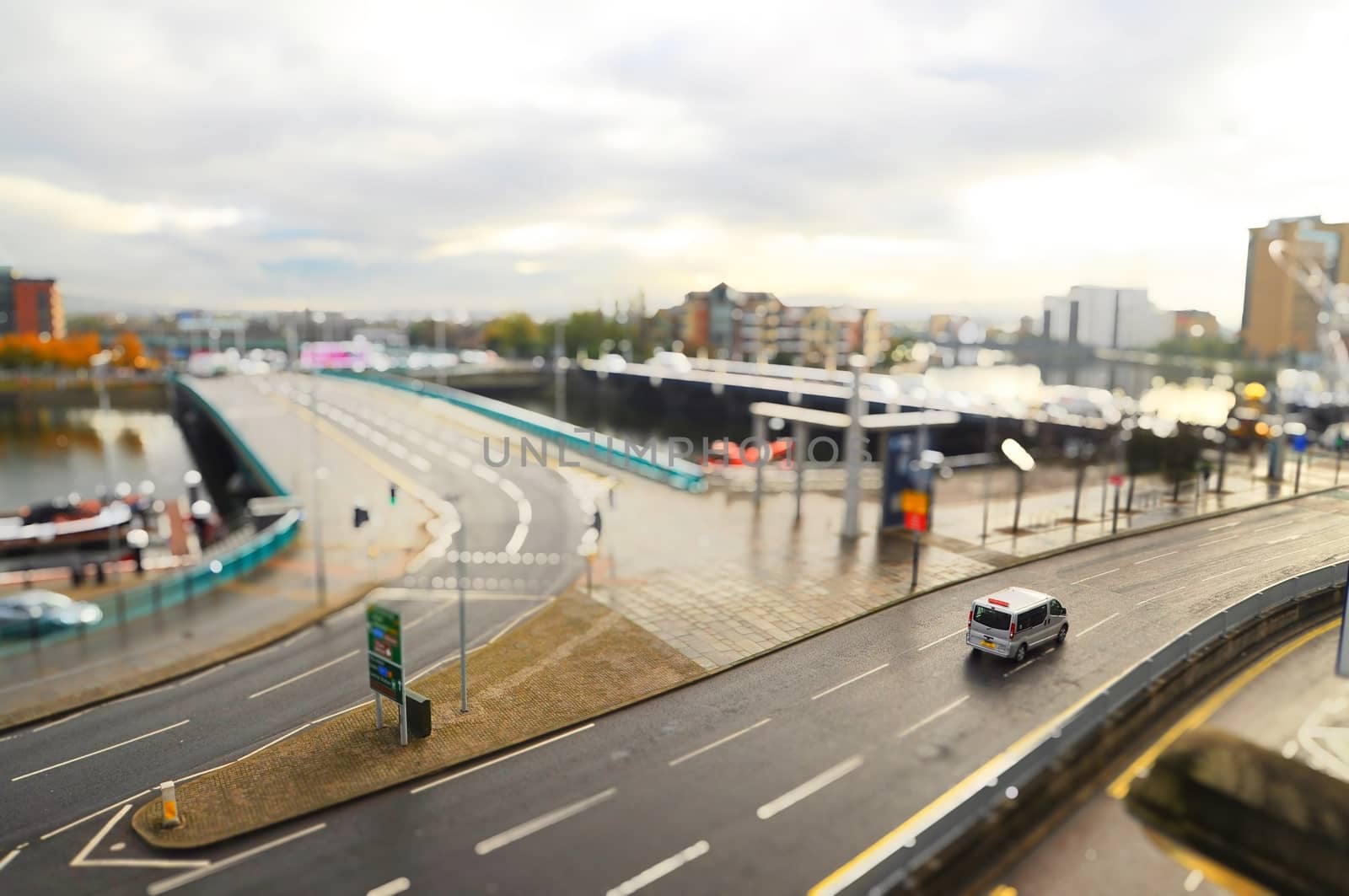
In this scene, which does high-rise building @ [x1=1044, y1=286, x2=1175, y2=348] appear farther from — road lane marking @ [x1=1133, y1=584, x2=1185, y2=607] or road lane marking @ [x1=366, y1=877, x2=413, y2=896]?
road lane marking @ [x1=366, y1=877, x2=413, y2=896]

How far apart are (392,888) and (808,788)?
5.97 meters

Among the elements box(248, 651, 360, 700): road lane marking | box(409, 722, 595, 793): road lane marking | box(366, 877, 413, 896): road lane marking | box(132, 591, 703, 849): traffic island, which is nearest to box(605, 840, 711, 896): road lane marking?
box(366, 877, 413, 896): road lane marking

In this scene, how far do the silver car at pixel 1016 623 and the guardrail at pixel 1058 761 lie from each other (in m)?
1.77

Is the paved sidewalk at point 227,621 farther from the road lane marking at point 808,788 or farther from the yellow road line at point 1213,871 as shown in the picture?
the yellow road line at point 1213,871

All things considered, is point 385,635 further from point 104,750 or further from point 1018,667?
point 1018,667

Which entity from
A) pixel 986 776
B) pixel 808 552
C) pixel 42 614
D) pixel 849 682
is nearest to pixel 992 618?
pixel 849 682

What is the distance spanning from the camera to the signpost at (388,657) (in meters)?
14.4

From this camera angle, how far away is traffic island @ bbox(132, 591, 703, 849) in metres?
12.8

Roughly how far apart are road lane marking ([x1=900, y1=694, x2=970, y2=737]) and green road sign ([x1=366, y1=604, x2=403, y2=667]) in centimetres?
872

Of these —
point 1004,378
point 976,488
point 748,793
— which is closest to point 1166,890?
point 748,793

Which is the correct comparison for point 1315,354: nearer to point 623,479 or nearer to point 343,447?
point 623,479

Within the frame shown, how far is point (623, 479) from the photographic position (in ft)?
133

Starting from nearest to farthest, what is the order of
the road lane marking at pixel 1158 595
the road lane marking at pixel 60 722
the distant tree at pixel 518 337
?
the road lane marking at pixel 1158 595 → the road lane marking at pixel 60 722 → the distant tree at pixel 518 337

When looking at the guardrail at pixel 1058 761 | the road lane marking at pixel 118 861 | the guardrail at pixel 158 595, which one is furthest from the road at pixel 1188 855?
the guardrail at pixel 158 595
